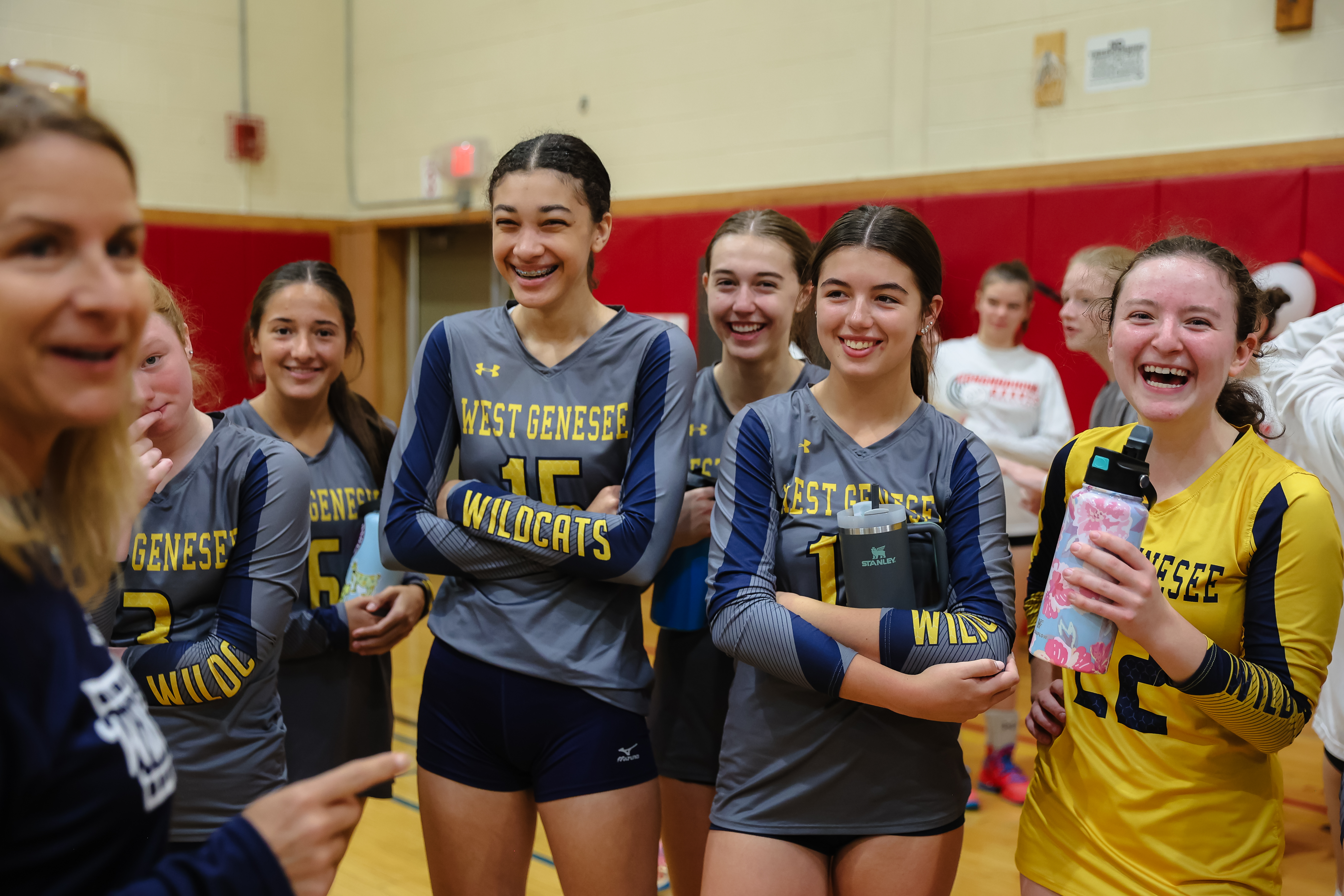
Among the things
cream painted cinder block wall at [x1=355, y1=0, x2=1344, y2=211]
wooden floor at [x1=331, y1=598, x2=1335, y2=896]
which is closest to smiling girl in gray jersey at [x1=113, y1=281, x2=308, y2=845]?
wooden floor at [x1=331, y1=598, x2=1335, y2=896]

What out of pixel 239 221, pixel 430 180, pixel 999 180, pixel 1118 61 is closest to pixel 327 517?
pixel 999 180

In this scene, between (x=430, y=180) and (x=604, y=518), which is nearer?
(x=604, y=518)

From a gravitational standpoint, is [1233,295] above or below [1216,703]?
above

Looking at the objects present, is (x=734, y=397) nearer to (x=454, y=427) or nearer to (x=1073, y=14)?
(x=454, y=427)

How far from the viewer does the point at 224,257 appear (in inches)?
341

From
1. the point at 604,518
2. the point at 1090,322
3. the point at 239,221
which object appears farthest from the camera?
the point at 239,221

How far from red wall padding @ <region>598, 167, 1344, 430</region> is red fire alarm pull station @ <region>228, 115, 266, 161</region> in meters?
4.15

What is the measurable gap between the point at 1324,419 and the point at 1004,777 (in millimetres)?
2243

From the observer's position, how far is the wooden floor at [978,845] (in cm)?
331

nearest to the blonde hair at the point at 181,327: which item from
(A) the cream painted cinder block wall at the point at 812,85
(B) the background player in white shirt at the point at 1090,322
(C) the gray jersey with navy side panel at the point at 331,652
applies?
(C) the gray jersey with navy side panel at the point at 331,652

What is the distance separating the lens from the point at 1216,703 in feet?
5.05

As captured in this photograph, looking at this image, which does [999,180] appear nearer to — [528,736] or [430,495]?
[430,495]

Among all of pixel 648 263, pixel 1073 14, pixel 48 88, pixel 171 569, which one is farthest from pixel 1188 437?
pixel 648 263

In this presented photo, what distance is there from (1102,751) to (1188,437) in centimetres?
54
